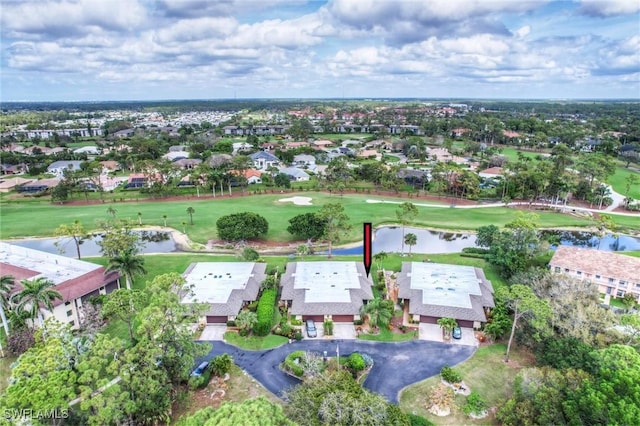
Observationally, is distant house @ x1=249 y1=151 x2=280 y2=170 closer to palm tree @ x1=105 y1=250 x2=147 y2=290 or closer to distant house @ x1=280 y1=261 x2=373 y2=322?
distant house @ x1=280 y1=261 x2=373 y2=322

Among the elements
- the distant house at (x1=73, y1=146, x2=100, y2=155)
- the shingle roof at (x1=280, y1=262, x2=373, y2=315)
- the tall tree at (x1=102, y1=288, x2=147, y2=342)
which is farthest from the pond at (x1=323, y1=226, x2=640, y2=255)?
the distant house at (x1=73, y1=146, x2=100, y2=155)

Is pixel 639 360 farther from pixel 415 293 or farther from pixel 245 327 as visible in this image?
pixel 245 327

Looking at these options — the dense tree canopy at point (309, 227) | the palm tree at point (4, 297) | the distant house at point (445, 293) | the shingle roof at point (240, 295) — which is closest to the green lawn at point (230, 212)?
the dense tree canopy at point (309, 227)

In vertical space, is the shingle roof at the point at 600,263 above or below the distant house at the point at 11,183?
below

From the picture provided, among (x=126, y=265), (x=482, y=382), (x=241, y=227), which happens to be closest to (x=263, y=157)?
(x=241, y=227)

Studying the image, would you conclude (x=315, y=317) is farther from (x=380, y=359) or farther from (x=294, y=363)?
(x=380, y=359)

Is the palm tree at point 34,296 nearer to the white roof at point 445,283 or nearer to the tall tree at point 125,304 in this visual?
the tall tree at point 125,304
